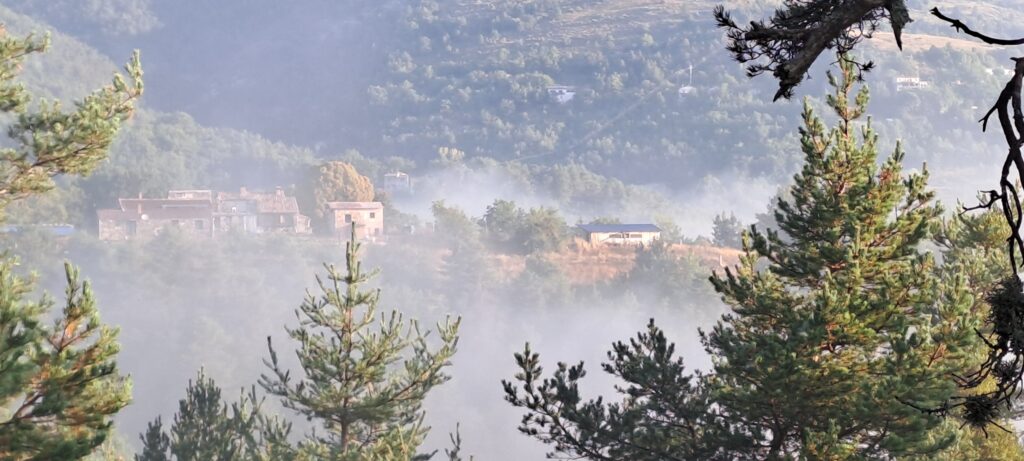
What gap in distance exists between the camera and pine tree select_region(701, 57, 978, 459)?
1445cm

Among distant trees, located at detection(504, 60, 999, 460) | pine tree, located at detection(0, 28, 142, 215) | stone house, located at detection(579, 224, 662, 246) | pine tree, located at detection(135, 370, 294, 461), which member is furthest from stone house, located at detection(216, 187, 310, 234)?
distant trees, located at detection(504, 60, 999, 460)

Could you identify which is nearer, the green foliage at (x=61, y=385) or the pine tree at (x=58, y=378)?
the pine tree at (x=58, y=378)

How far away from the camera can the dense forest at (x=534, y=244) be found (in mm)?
15664

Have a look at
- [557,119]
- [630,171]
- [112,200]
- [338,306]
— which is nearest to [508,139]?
[557,119]

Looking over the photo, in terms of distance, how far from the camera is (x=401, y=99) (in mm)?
171750

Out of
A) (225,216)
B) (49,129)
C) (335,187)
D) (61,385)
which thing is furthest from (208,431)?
(335,187)

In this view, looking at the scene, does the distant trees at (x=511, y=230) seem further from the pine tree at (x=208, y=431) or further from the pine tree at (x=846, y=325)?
the pine tree at (x=846, y=325)

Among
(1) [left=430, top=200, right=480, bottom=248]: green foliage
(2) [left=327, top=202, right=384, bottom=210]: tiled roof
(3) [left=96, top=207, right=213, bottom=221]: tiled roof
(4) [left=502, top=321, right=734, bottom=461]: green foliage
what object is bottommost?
(4) [left=502, top=321, right=734, bottom=461]: green foliage

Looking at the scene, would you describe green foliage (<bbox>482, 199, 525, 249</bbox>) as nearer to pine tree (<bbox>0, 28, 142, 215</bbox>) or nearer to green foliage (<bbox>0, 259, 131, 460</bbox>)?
pine tree (<bbox>0, 28, 142, 215</bbox>)

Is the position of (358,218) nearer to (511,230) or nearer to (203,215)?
(203,215)

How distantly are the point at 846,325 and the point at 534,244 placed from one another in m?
83.8

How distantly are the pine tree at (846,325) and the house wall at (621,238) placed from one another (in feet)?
269

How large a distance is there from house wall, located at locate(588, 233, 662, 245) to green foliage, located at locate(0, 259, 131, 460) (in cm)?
8585

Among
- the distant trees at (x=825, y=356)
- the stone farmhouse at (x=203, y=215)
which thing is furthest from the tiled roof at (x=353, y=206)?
the distant trees at (x=825, y=356)
